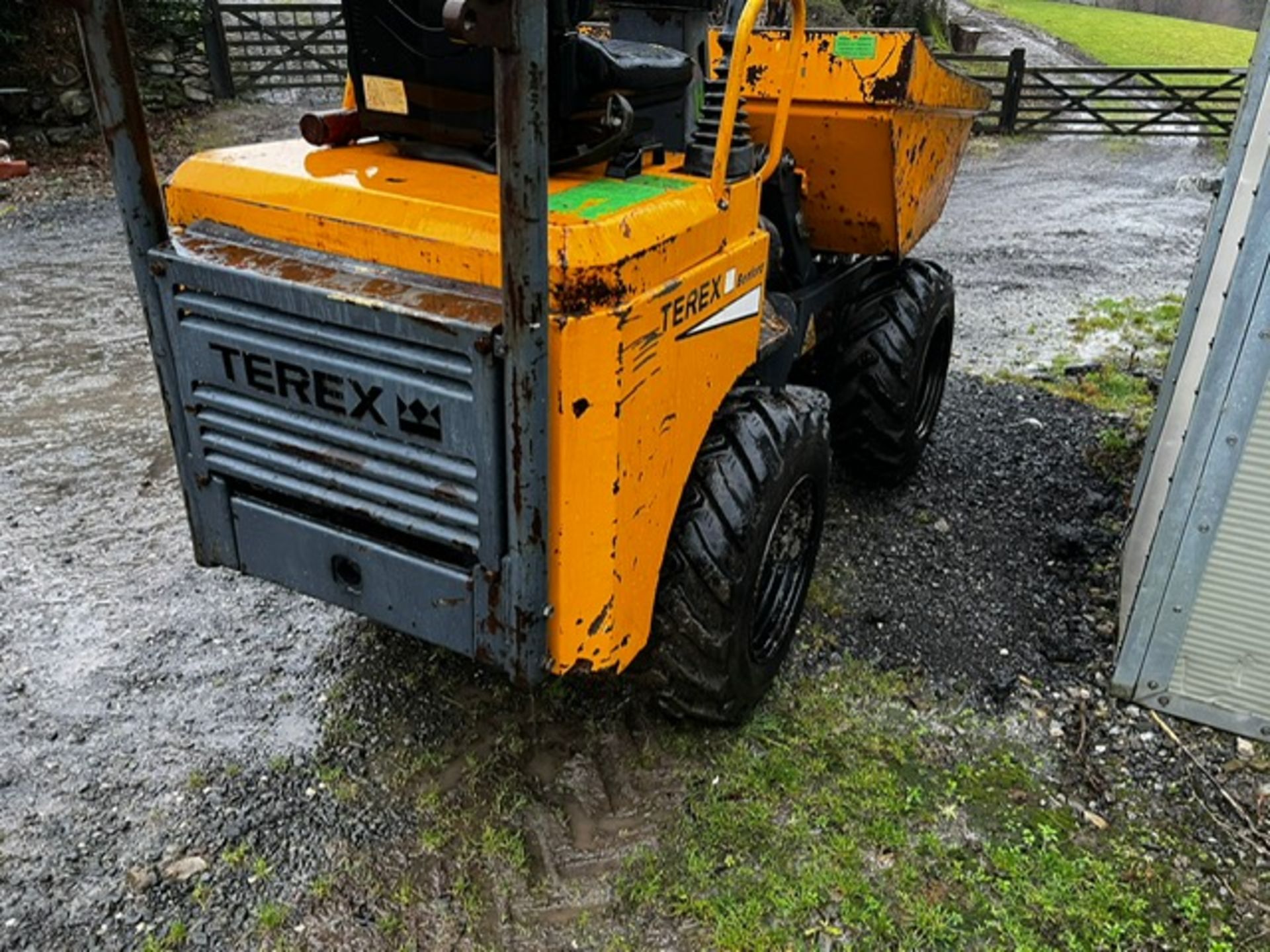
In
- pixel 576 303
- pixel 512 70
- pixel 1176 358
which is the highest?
pixel 512 70

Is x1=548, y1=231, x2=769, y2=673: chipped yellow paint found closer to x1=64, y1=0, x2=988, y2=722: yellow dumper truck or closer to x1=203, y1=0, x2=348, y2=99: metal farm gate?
x1=64, y1=0, x2=988, y2=722: yellow dumper truck

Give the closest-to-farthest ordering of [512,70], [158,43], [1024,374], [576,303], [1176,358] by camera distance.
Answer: [512,70] < [576,303] < [1176,358] < [1024,374] < [158,43]

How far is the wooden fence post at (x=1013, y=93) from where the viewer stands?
538 inches

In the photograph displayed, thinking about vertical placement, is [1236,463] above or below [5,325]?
Result: above

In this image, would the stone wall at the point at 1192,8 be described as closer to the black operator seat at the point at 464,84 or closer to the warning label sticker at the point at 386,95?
the black operator seat at the point at 464,84

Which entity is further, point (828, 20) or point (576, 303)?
point (828, 20)

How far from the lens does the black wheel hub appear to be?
3156 millimetres

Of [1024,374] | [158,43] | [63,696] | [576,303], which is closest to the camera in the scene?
[576,303]

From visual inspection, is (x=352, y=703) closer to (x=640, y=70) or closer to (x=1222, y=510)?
(x=640, y=70)

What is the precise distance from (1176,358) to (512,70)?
3089mm

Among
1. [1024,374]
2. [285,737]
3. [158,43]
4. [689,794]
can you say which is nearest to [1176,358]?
[1024,374]

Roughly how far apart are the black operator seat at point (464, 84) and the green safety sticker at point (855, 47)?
0.94 m

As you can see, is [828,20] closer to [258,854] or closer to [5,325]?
[5,325]

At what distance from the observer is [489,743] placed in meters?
2.99
